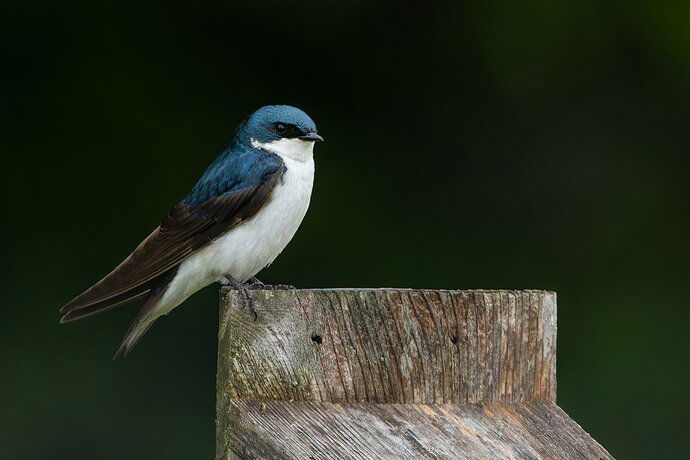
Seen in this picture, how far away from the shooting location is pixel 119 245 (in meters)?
5.16

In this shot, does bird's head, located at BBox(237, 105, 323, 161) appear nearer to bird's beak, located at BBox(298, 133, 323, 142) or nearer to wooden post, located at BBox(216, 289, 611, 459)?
bird's beak, located at BBox(298, 133, 323, 142)

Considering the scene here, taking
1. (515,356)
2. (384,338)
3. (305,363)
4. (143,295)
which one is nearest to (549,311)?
(515,356)

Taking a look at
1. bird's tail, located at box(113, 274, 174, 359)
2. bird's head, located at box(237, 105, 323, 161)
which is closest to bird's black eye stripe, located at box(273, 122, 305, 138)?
bird's head, located at box(237, 105, 323, 161)

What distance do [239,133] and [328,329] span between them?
1615 mm

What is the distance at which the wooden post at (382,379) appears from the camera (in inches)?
71.7

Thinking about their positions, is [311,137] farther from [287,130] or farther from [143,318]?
[143,318]

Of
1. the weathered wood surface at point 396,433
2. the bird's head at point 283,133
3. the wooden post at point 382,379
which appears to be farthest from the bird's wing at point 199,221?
the weathered wood surface at point 396,433

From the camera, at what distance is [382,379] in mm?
1938

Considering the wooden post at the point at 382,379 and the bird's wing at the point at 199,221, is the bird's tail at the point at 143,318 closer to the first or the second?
the bird's wing at the point at 199,221

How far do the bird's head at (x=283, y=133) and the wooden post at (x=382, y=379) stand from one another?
1.36 m

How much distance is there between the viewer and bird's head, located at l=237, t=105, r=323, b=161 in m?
3.35

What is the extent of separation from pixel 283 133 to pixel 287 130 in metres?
0.02

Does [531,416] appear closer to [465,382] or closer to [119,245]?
[465,382]

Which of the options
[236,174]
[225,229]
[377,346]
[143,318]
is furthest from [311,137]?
[377,346]
